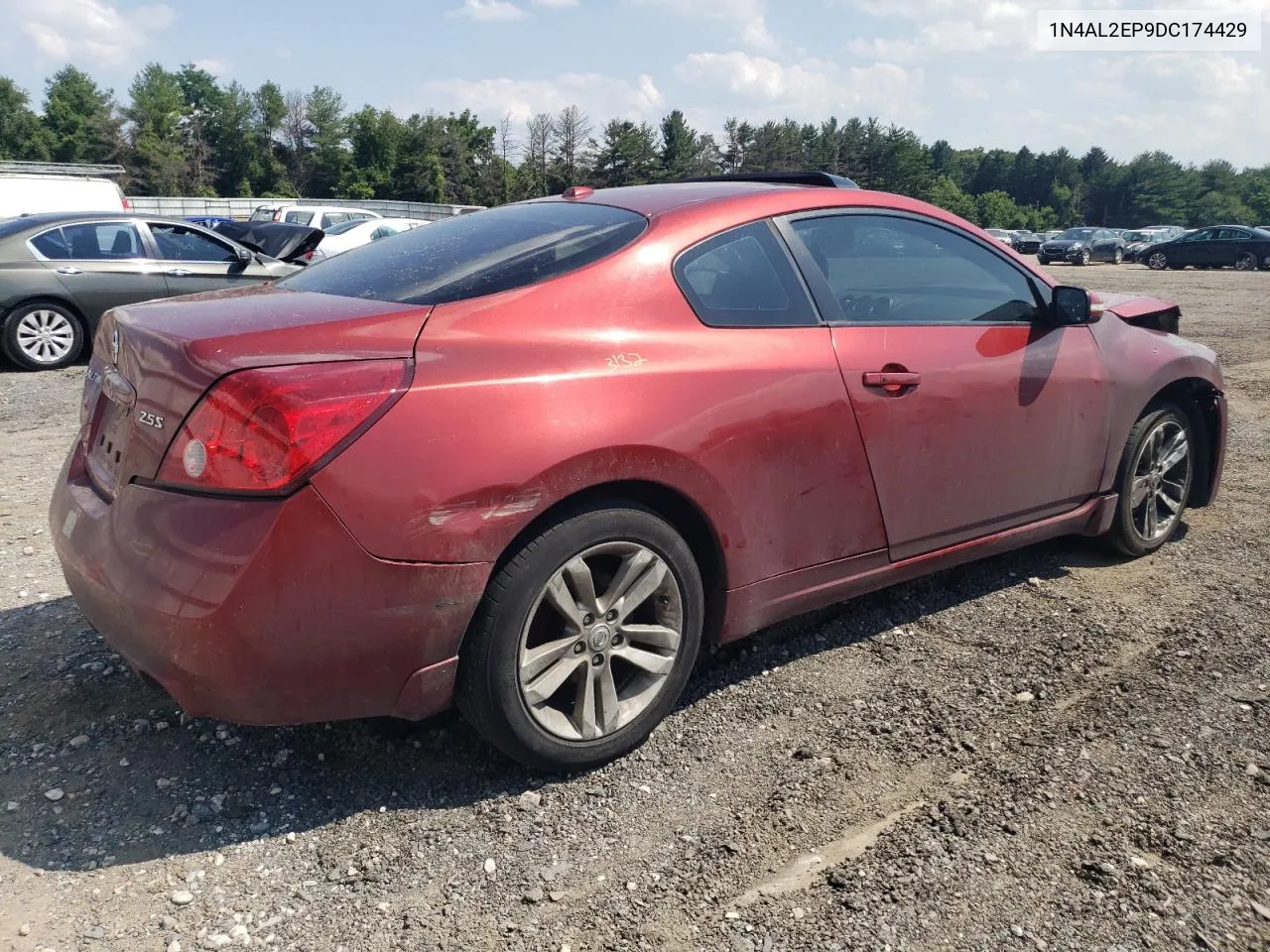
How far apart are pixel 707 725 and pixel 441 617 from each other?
3.41ft

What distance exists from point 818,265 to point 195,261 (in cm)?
871

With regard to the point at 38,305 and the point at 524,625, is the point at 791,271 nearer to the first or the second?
the point at 524,625

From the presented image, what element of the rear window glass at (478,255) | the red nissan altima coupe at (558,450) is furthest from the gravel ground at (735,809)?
the rear window glass at (478,255)

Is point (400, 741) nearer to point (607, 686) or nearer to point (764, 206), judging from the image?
point (607, 686)

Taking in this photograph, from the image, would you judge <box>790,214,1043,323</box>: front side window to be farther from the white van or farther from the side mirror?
the white van

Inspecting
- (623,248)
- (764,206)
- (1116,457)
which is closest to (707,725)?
(623,248)

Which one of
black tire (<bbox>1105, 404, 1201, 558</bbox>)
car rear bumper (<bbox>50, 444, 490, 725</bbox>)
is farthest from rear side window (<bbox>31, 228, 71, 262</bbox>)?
black tire (<bbox>1105, 404, 1201, 558</bbox>)

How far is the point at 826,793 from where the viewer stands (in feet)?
9.02

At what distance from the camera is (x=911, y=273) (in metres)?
3.59

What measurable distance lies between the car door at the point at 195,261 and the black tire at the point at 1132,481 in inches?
335

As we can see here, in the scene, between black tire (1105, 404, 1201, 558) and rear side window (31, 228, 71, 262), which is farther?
rear side window (31, 228, 71, 262)

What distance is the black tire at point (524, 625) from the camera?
99.0 inches

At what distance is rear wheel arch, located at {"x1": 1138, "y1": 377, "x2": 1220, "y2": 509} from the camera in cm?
444

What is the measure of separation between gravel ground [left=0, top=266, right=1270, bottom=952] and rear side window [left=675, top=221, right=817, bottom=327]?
121 centimetres
